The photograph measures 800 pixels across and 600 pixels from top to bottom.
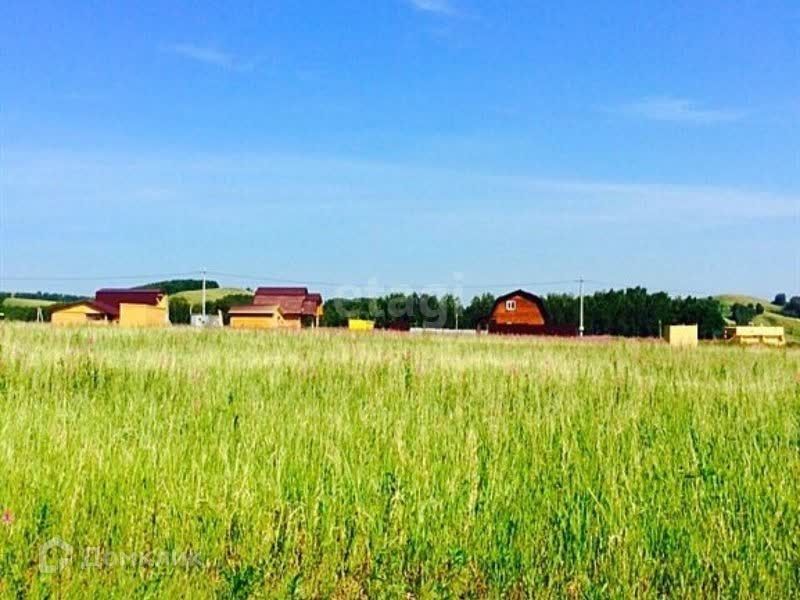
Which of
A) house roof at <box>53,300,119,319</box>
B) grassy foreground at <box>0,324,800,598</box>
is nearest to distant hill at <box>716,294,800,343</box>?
house roof at <box>53,300,119,319</box>

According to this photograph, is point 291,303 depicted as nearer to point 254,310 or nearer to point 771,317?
point 254,310

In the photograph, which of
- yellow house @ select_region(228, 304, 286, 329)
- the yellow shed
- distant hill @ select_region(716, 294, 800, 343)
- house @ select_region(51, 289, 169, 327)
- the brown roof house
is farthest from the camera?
distant hill @ select_region(716, 294, 800, 343)

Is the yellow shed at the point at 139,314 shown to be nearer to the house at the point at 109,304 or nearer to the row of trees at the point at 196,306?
the house at the point at 109,304

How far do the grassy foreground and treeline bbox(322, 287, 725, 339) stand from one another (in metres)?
43.8

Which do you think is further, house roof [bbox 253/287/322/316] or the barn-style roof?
house roof [bbox 253/287/322/316]

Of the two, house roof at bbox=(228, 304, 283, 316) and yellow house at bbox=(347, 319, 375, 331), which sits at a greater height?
house roof at bbox=(228, 304, 283, 316)

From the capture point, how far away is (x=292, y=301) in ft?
156

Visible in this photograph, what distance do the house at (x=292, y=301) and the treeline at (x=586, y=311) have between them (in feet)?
17.5

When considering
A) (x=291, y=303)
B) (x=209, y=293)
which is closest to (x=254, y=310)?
(x=291, y=303)

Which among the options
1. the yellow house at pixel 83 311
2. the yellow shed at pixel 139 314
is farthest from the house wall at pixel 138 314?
the yellow house at pixel 83 311

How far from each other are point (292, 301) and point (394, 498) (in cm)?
4518

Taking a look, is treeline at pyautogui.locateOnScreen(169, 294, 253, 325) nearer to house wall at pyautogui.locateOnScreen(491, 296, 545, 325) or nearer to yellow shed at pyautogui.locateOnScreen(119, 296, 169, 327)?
yellow shed at pyautogui.locateOnScreen(119, 296, 169, 327)

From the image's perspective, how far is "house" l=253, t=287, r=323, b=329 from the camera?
152ft

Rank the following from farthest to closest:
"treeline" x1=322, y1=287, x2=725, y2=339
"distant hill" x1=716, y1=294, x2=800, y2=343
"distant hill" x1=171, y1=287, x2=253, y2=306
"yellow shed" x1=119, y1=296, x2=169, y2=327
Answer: "distant hill" x1=171, y1=287, x2=253, y2=306 < "distant hill" x1=716, y1=294, x2=800, y2=343 < "treeline" x1=322, y1=287, x2=725, y2=339 < "yellow shed" x1=119, y1=296, x2=169, y2=327
